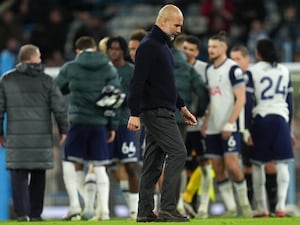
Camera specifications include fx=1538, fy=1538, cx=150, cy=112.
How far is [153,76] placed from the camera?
52.1 feet

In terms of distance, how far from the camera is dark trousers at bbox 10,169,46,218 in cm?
1830

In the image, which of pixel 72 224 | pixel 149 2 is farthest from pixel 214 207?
pixel 149 2

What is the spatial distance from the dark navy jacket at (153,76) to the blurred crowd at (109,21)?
34.4 feet

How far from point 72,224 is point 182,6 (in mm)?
13801

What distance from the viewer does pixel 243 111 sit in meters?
19.6

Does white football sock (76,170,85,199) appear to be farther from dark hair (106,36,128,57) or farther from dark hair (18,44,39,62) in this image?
dark hair (18,44,39,62)

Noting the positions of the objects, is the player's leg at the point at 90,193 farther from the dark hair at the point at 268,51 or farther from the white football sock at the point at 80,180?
the dark hair at the point at 268,51

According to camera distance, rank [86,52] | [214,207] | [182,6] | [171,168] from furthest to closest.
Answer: [182,6] < [214,207] < [86,52] < [171,168]

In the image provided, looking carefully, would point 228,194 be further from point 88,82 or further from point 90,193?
point 88,82

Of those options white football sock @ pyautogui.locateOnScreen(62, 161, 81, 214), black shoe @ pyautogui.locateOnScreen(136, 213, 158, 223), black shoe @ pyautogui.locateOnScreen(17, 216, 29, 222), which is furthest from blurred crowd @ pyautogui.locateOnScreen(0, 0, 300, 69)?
black shoe @ pyautogui.locateOnScreen(136, 213, 158, 223)

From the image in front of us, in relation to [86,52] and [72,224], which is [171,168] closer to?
[72,224]

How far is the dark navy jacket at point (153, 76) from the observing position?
15711mm

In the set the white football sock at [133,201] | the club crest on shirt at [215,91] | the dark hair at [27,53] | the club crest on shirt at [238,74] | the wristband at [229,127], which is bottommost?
the white football sock at [133,201]

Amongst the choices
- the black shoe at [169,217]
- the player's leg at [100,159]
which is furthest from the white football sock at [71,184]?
the black shoe at [169,217]
